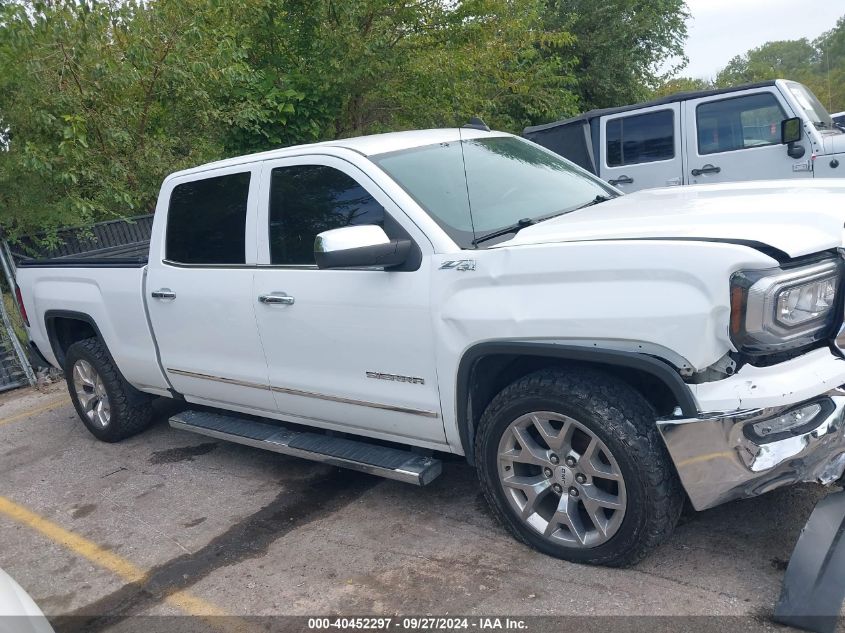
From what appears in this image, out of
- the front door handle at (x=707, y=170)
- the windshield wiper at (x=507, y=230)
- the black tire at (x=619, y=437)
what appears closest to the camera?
the black tire at (x=619, y=437)

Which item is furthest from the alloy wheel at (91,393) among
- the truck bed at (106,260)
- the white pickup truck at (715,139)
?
the white pickup truck at (715,139)

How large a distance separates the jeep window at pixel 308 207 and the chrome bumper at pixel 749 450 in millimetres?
1804

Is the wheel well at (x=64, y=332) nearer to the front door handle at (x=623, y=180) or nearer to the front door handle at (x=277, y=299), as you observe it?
the front door handle at (x=277, y=299)

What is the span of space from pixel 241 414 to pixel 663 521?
3104 millimetres

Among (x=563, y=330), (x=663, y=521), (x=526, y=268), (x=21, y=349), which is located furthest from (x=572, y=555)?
(x=21, y=349)

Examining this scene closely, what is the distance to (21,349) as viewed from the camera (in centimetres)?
821

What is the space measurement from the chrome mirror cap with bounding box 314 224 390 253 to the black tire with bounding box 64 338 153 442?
2.98 meters

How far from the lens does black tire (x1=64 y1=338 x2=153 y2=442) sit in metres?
5.67

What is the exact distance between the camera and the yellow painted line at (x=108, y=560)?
3355 millimetres

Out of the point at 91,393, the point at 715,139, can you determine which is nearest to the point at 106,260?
the point at 91,393

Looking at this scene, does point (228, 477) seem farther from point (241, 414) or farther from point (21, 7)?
point (21, 7)

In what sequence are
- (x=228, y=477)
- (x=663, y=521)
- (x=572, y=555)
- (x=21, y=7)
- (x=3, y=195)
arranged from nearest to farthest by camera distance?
(x=663, y=521), (x=572, y=555), (x=228, y=477), (x=21, y=7), (x=3, y=195)

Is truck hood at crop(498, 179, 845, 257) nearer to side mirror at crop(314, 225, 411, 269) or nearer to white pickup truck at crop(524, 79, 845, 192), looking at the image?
side mirror at crop(314, 225, 411, 269)

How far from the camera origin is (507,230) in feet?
12.2
